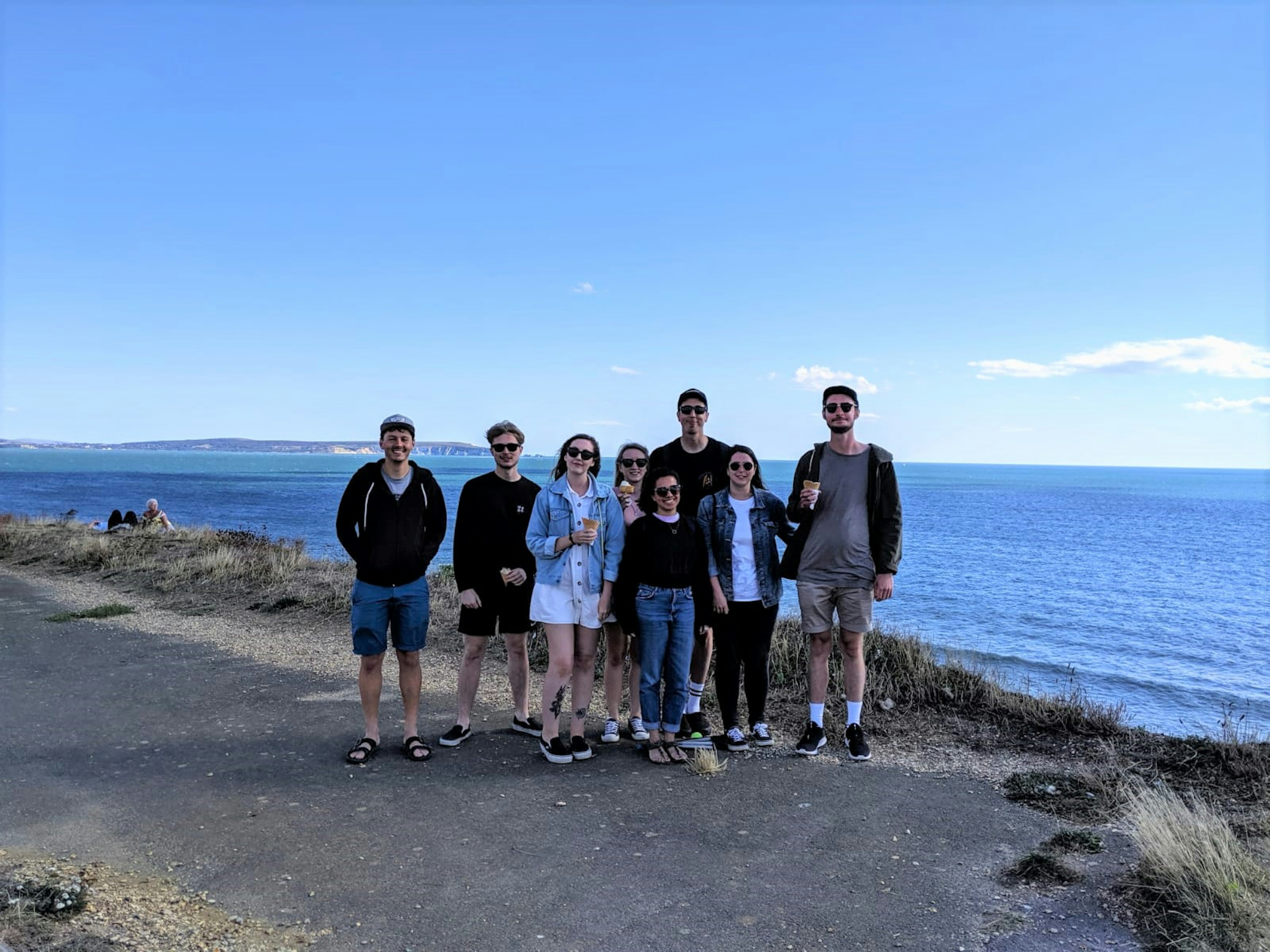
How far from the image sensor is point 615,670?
5.88 meters

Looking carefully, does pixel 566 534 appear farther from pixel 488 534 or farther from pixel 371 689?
pixel 371 689

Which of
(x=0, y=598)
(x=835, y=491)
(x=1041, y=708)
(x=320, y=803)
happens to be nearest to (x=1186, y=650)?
(x=1041, y=708)

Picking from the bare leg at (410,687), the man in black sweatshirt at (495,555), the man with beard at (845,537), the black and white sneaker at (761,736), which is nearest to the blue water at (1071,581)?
the man with beard at (845,537)

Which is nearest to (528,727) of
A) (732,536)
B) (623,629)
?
(623,629)

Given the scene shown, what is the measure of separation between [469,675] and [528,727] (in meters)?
0.59

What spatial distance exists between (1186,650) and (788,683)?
12417mm

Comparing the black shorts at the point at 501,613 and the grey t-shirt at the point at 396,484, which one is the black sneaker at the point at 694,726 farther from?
the grey t-shirt at the point at 396,484

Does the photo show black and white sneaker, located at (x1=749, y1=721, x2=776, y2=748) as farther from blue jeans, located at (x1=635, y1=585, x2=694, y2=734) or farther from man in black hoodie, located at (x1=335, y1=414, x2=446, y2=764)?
man in black hoodie, located at (x1=335, y1=414, x2=446, y2=764)

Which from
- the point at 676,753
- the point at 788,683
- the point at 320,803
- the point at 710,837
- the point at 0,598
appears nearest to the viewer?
the point at 710,837

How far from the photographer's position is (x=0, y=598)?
11.6m

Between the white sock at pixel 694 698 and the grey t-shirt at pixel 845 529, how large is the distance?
115 cm

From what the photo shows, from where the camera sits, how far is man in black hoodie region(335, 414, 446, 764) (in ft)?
17.4

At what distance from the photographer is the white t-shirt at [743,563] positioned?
5.49 m

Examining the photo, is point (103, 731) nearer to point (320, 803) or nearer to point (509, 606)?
point (320, 803)
